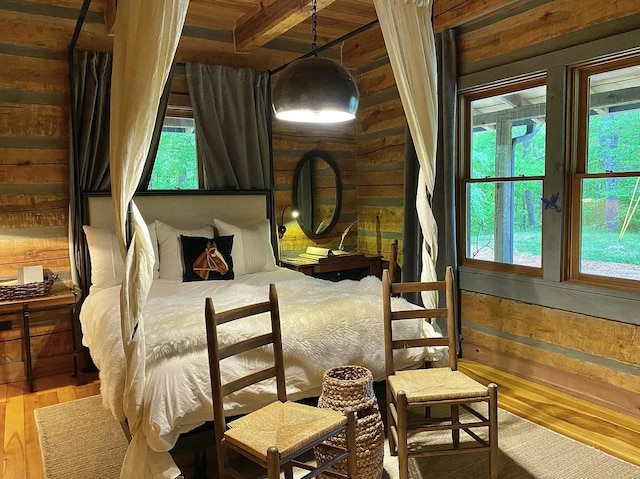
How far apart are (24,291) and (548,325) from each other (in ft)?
11.7

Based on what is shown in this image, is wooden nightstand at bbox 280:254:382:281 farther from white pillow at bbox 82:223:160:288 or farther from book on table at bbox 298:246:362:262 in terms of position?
white pillow at bbox 82:223:160:288

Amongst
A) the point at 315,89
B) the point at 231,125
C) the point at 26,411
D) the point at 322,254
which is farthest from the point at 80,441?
the point at 231,125

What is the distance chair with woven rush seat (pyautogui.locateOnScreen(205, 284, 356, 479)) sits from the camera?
181 centimetres

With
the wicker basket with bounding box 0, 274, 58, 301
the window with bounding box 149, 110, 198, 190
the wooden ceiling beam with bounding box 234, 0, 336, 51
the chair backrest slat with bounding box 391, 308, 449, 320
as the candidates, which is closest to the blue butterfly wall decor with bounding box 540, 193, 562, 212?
the chair backrest slat with bounding box 391, 308, 449, 320

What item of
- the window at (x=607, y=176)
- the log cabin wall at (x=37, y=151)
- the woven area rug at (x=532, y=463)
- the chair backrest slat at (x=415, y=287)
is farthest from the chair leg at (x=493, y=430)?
the log cabin wall at (x=37, y=151)

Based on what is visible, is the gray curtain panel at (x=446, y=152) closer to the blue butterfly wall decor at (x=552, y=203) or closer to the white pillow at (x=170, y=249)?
the blue butterfly wall decor at (x=552, y=203)

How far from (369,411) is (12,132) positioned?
3250mm

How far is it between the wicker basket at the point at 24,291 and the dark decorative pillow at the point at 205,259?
0.94 m

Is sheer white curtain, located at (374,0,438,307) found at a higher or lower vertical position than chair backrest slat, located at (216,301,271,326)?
higher

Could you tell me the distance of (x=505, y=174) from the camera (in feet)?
12.1

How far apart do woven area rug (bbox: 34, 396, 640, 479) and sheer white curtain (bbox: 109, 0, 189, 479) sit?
1.69 feet

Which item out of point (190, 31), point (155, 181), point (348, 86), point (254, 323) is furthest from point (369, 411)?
point (190, 31)

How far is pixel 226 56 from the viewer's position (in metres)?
4.53

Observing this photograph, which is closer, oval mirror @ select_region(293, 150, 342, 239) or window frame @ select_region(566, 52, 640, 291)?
window frame @ select_region(566, 52, 640, 291)
